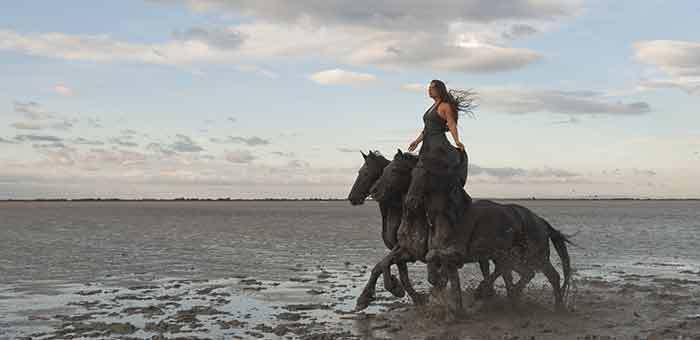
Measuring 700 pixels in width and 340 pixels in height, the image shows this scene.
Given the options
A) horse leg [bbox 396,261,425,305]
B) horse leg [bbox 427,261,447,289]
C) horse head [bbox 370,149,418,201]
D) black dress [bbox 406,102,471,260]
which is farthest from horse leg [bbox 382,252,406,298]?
horse head [bbox 370,149,418,201]

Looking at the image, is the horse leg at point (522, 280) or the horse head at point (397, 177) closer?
the horse head at point (397, 177)

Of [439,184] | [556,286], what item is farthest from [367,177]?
[556,286]

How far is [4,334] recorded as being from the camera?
1073 cm

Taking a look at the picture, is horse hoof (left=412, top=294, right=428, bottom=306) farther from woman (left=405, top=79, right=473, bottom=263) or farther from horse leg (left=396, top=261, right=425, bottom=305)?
woman (left=405, top=79, right=473, bottom=263)

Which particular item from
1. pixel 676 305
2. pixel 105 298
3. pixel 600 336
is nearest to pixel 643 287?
pixel 676 305

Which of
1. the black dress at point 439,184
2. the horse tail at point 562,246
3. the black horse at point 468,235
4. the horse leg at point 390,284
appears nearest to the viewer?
the black dress at point 439,184

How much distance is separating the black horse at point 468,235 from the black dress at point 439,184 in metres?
0.21

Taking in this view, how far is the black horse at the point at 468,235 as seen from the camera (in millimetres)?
11344

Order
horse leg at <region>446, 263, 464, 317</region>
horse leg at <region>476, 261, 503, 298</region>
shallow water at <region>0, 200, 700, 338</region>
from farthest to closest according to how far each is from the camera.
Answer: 1. shallow water at <region>0, 200, 700, 338</region>
2. horse leg at <region>476, 261, 503, 298</region>
3. horse leg at <region>446, 263, 464, 317</region>

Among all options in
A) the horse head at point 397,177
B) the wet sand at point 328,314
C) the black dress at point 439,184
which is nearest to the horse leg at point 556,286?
the wet sand at point 328,314

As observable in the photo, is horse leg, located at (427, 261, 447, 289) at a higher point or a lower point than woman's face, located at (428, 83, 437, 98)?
lower

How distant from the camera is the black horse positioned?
1134 centimetres

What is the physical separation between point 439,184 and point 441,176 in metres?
0.12

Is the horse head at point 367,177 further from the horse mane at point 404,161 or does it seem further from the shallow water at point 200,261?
the shallow water at point 200,261
